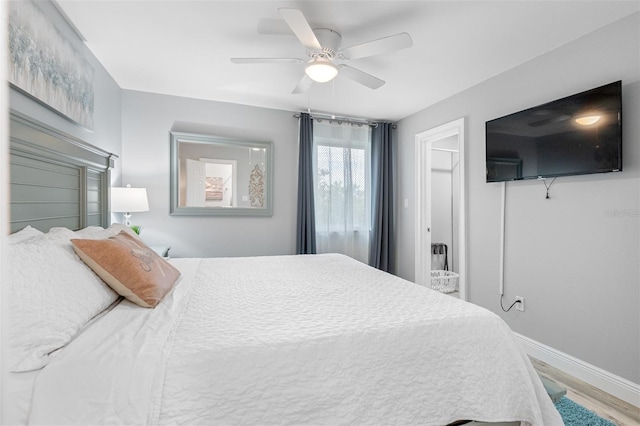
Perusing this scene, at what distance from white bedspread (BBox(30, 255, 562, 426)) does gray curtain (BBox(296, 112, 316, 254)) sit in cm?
231


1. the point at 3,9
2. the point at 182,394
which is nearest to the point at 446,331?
the point at 182,394

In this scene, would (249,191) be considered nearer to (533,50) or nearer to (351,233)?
(351,233)

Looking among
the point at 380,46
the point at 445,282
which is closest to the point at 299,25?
the point at 380,46

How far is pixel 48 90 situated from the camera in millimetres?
1784

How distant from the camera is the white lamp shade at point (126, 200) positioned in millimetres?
2734

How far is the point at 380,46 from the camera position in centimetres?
193

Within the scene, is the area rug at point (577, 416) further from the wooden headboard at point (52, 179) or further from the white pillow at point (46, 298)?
the wooden headboard at point (52, 179)

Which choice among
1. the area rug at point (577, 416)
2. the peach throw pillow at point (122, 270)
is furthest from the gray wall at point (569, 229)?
the peach throw pillow at point (122, 270)

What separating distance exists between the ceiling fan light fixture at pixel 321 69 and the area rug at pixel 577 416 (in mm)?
2568

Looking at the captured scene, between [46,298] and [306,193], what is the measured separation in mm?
3030

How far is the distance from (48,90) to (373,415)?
240 cm

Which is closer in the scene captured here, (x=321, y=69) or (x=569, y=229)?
(x=321, y=69)

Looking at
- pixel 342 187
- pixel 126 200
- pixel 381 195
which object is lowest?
pixel 126 200

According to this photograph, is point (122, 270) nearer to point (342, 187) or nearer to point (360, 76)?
point (360, 76)
